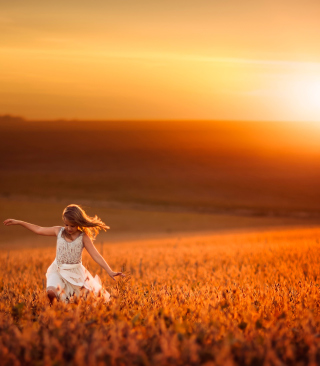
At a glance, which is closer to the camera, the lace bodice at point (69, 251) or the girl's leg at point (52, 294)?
the girl's leg at point (52, 294)

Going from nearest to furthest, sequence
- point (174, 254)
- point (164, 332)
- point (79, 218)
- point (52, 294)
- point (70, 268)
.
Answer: point (164, 332) → point (52, 294) → point (79, 218) → point (70, 268) → point (174, 254)

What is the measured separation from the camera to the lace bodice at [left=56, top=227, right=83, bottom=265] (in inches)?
279

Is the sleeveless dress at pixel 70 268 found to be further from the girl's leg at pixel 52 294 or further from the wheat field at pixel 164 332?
the wheat field at pixel 164 332

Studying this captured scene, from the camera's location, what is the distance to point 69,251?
7.09 metres

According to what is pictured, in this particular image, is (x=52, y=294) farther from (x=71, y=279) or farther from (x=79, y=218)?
(x=79, y=218)

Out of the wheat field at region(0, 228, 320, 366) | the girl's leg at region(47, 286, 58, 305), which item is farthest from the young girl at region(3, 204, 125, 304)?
the wheat field at region(0, 228, 320, 366)

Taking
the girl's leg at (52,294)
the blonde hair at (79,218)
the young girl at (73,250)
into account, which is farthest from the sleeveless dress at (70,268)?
the girl's leg at (52,294)

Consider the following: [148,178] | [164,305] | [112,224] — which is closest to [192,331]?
[164,305]

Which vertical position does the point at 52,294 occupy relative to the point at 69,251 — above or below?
below

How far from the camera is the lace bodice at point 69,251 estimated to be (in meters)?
7.09

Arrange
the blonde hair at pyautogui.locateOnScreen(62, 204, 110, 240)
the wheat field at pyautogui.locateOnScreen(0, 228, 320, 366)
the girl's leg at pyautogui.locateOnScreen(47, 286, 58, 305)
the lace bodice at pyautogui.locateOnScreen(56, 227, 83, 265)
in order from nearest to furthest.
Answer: the wheat field at pyautogui.locateOnScreen(0, 228, 320, 366)
the girl's leg at pyautogui.locateOnScreen(47, 286, 58, 305)
the blonde hair at pyautogui.locateOnScreen(62, 204, 110, 240)
the lace bodice at pyautogui.locateOnScreen(56, 227, 83, 265)

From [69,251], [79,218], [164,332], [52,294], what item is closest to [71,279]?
[69,251]

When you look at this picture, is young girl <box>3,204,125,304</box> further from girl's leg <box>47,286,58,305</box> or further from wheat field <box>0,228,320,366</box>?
wheat field <box>0,228,320,366</box>

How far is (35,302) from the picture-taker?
610cm
